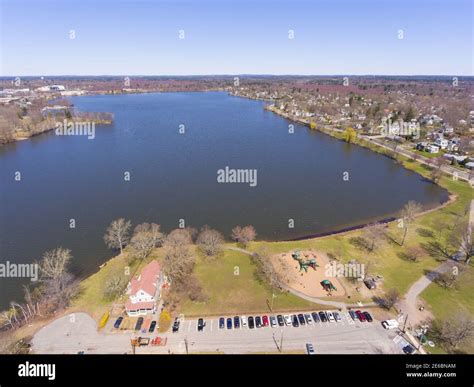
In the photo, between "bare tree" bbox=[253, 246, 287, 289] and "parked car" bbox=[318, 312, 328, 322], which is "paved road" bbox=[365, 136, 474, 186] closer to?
"bare tree" bbox=[253, 246, 287, 289]

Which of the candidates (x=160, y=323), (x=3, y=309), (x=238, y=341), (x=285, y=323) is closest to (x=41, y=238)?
(x=3, y=309)

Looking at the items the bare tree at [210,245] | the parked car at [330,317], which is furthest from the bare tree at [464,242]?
the bare tree at [210,245]

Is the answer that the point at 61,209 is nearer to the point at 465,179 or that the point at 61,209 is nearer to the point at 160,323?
the point at 160,323

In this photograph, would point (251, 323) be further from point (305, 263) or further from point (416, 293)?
point (416, 293)

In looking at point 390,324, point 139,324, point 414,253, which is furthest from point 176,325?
point 414,253

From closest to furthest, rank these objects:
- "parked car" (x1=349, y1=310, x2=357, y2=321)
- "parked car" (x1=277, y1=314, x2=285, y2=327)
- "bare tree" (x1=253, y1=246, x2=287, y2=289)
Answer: "parked car" (x1=277, y1=314, x2=285, y2=327)
"parked car" (x1=349, y1=310, x2=357, y2=321)
"bare tree" (x1=253, y1=246, x2=287, y2=289)

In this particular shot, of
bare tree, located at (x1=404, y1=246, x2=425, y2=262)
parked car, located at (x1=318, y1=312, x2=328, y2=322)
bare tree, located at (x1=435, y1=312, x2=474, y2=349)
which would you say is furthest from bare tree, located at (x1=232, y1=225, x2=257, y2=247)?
bare tree, located at (x1=435, y1=312, x2=474, y2=349)
